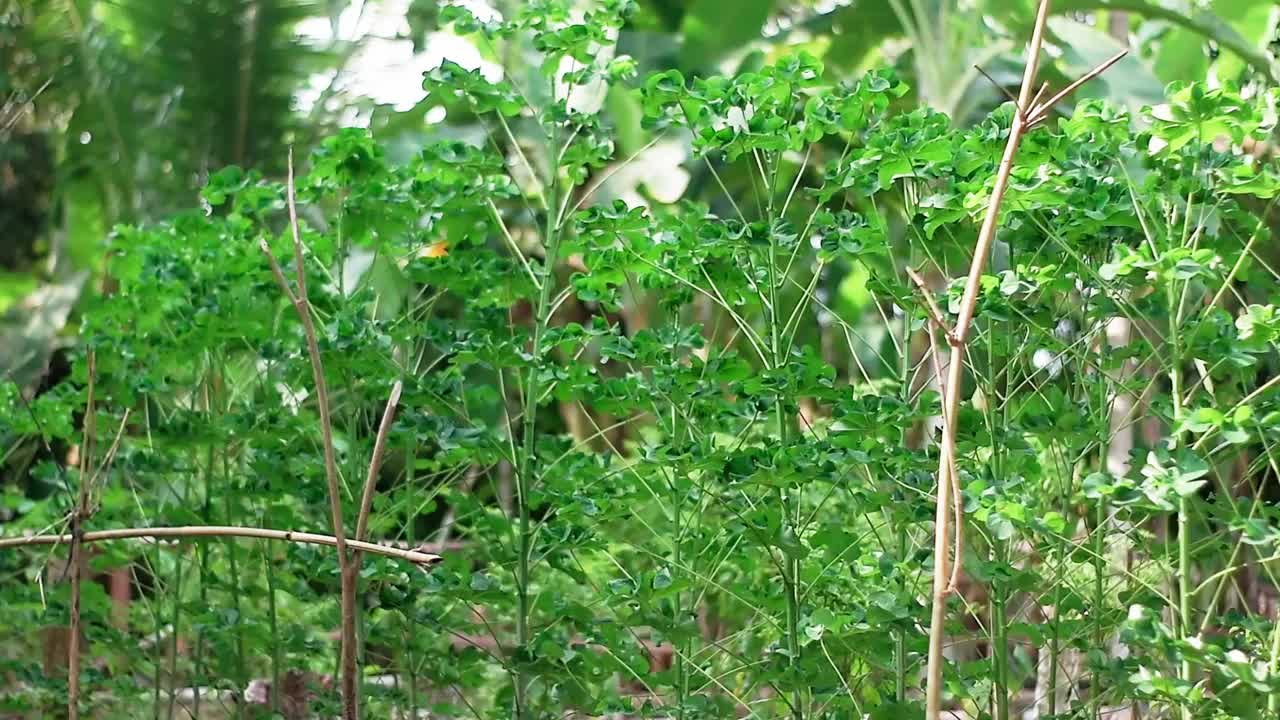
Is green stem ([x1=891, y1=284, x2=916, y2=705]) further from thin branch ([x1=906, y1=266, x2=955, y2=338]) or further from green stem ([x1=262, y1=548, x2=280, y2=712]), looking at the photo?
green stem ([x1=262, y1=548, x2=280, y2=712])

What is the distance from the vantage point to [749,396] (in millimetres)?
1935

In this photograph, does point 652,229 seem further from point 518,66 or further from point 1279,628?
point 518,66

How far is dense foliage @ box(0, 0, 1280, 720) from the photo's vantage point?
167 cm

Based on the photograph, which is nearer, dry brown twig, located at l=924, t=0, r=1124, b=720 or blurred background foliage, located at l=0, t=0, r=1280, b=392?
dry brown twig, located at l=924, t=0, r=1124, b=720

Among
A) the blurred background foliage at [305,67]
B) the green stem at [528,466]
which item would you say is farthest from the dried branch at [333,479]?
the blurred background foliage at [305,67]

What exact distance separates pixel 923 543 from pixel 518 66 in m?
2.71

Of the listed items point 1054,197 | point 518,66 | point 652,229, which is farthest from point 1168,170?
point 518,66

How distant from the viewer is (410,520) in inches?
86.0

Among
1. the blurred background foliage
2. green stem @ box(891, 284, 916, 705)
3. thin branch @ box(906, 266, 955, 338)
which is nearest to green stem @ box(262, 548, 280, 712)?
green stem @ box(891, 284, 916, 705)

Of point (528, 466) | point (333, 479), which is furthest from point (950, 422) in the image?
point (528, 466)

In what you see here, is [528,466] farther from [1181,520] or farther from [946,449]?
[946,449]

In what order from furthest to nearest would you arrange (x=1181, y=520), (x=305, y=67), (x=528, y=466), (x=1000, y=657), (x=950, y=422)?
1. (x=305, y=67)
2. (x=528, y=466)
3. (x=1000, y=657)
4. (x=1181, y=520)
5. (x=950, y=422)

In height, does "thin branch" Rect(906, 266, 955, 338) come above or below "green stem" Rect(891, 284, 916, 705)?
above

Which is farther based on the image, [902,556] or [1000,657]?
[902,556]
